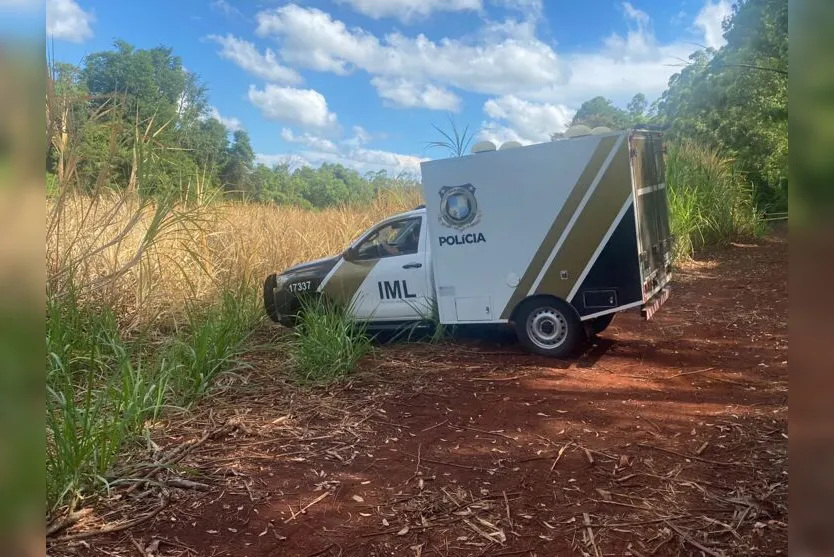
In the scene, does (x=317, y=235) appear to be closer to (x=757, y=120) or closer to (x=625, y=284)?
(x=625, y=284)

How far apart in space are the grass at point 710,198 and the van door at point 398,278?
30.5ft

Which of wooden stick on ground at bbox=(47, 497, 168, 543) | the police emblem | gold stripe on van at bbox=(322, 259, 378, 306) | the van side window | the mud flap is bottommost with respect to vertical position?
wooden stick on ground at bbox=(47, 497, 168, 543)

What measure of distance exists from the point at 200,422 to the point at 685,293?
8870mm

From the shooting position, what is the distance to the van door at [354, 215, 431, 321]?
7.58 metres

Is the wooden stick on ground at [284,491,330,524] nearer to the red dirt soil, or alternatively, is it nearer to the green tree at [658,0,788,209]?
the red dirt soil

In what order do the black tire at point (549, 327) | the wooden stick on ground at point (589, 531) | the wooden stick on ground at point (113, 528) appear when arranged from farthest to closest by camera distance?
1. the black tire at point (549, 327)
2. the wooden stick on ground at point (113, 528)
3. the wooden stick on ground at point (589, 531)

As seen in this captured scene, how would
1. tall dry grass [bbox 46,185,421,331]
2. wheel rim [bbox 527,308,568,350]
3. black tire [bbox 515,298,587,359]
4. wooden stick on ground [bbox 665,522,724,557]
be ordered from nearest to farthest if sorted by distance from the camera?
wooden stick on ground [bbox 665,522,724,557] → tall dry grass [bbox 46,185,421,331] → black tire [bbox 515,298,587,359] → wheel rim [bbox 527,308,568,350]

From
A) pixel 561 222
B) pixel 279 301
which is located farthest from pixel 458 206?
pixel 279 301

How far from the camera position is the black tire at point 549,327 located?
6.68 metres

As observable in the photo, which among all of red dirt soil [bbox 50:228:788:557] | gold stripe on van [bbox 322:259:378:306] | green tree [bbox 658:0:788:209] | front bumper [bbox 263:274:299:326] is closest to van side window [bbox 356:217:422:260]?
gold stripe on van [bbox 322:259:378:306]

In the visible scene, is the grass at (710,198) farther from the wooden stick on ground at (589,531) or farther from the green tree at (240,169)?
the wooden stick on ground at (589,531)

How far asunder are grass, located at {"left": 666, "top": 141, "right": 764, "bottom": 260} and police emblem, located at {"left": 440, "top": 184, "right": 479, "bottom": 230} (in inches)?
370

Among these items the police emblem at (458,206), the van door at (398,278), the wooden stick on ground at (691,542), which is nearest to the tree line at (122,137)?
the van door at (398,278)

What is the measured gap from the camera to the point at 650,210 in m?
6.89
